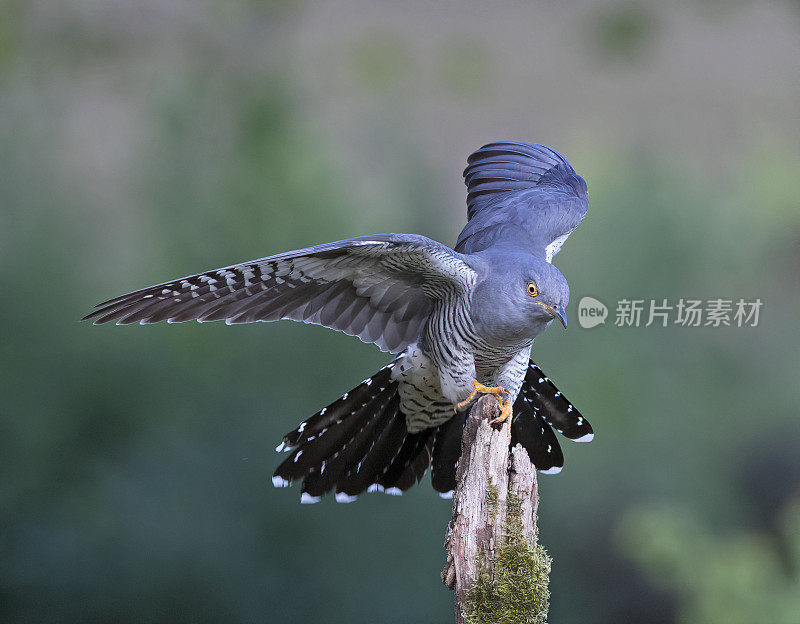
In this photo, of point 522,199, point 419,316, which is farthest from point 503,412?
point 522,199

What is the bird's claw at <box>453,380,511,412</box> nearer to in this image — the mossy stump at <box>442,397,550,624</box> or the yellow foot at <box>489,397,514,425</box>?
the yellow foot at <box>489,397,514,425</box>

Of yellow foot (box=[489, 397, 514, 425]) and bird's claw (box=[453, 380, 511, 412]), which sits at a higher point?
bird's claw (box=[453, 380, 511, 412])

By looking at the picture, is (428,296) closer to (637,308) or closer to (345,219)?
(345,219)

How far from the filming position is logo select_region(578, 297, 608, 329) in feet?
9.84

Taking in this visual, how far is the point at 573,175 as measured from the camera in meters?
2.40

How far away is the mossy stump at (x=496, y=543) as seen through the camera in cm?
159

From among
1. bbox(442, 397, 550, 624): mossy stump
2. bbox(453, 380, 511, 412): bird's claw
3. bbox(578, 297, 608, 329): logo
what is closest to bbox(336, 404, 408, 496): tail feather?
bbox(453, 380, 511, 412): bird's claw

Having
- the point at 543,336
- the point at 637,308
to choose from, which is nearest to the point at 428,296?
the point at 543,336

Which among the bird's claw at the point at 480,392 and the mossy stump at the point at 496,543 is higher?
the bird's claw at the point at 480,392

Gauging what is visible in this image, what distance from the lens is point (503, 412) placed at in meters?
1.76

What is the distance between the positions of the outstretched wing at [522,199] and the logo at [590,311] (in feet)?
2.37

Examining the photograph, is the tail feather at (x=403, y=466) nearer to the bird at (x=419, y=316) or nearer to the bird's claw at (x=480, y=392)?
the bird at (x=419, y=316)

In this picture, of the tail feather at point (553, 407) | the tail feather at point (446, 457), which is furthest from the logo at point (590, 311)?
the tail feather at point (446, 457)

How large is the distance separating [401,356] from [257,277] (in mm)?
491
